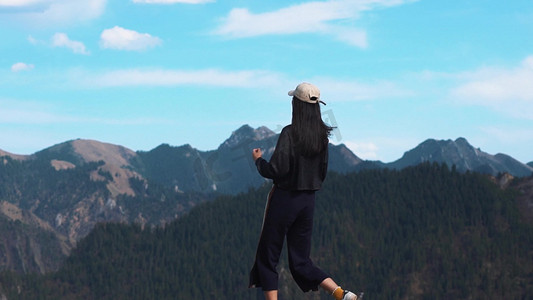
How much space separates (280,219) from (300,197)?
0.71m

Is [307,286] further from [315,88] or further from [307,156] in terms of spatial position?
[315,88]

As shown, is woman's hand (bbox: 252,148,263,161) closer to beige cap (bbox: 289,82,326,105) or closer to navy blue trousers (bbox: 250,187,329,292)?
navy blue trousers (bbox: 250,187,329,292)

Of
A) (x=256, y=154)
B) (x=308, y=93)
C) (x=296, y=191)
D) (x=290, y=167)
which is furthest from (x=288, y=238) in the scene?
(x=308, y=93)

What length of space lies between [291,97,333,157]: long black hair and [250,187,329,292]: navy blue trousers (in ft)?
3.82

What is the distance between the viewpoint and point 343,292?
18844mm

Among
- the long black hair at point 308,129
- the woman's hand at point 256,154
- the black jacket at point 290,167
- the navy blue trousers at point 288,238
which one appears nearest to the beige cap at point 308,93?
the long black hair at point 308,129

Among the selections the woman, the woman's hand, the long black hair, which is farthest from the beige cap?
the woman's hand

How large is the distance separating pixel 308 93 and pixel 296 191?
2.36 m

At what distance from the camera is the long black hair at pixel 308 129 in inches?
735

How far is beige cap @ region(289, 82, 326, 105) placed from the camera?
1891 cm

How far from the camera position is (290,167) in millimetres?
18812

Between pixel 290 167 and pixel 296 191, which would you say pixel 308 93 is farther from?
pixel 296 191

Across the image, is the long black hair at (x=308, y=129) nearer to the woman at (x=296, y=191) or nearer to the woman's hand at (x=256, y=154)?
the woman at (x=296, y=191)

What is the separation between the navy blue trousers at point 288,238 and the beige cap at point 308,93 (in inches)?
87.7
